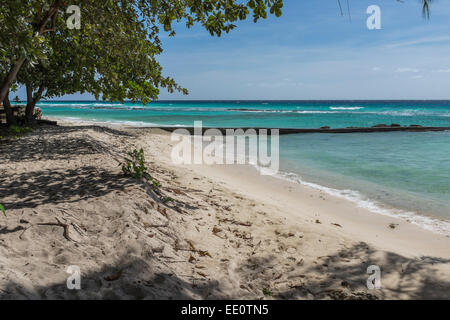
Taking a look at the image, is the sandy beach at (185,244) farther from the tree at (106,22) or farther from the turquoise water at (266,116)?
the turquoise water at (266,116)

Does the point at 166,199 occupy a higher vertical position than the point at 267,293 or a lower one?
higher

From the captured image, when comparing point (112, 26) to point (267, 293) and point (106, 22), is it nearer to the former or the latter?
point (106, 22)

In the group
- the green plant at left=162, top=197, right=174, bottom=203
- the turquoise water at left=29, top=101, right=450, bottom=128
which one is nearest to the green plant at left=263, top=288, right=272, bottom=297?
the green plant at left=162, top=197, right=174, bottom=203

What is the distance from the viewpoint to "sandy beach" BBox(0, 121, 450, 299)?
10.7 feet

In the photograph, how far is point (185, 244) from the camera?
14.2ft

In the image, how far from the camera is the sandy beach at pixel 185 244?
3.26 m

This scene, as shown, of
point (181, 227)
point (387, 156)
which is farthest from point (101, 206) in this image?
point (387, 156)

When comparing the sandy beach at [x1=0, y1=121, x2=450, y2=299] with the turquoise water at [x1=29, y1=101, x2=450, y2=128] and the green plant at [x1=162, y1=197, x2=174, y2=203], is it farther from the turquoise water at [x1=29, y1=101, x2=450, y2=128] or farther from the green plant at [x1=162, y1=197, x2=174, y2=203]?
the turquoise water at [x1=29, y1=101, x2=450, y2=128]

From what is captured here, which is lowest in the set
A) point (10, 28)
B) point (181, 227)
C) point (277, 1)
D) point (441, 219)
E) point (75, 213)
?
point (441, 219)

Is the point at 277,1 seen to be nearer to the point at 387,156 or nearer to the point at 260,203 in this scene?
the point at 260,203

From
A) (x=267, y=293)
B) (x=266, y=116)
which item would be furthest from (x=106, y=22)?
(x=266, y=116)

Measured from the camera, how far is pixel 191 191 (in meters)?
6.85

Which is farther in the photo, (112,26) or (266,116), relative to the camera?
(266,116)
